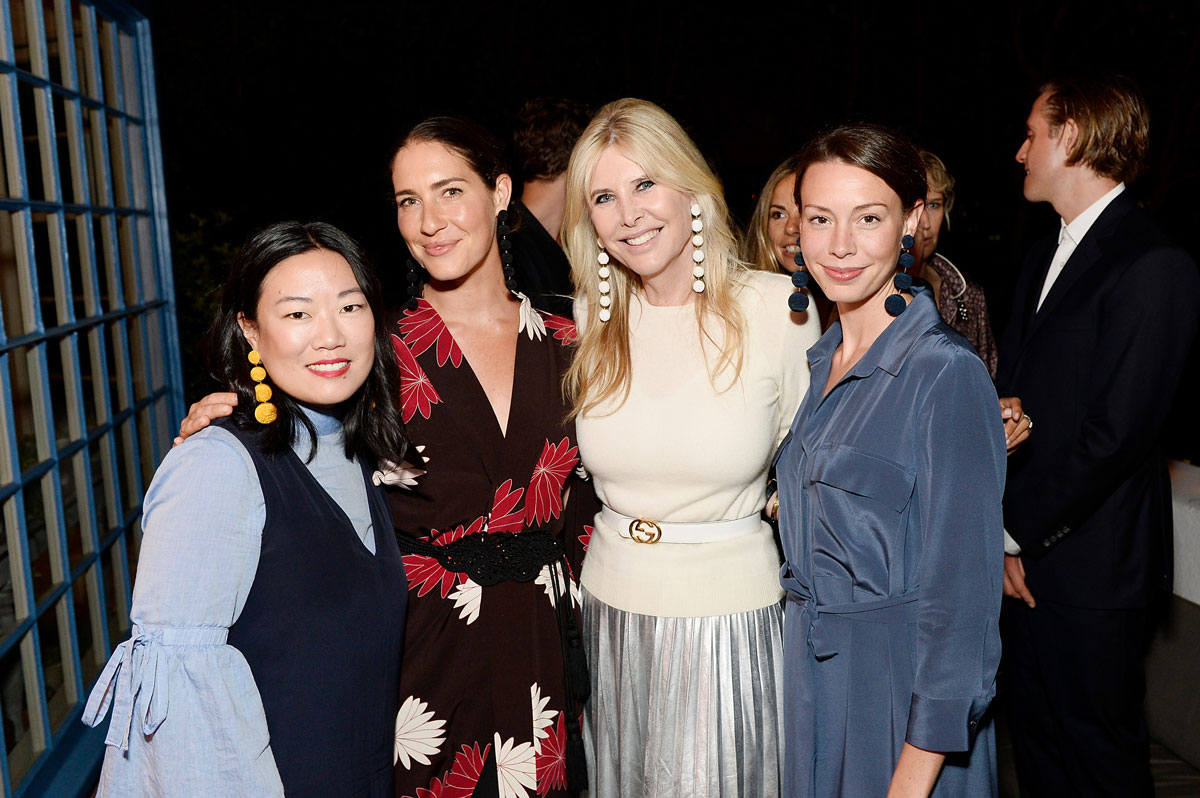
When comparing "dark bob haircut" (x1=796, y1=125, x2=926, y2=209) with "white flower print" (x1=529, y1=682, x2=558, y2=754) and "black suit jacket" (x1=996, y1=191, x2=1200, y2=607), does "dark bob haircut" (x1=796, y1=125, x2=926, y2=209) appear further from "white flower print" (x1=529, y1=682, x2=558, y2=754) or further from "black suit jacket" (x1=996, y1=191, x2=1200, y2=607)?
"white flower print" (x1=529, y1=682, x2=558, y2=754)

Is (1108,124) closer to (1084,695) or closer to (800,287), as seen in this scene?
(800,287)

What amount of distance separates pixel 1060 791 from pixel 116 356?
308 cm

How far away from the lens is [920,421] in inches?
57.9

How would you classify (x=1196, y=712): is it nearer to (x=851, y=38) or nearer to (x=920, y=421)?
(x=920, y=421)

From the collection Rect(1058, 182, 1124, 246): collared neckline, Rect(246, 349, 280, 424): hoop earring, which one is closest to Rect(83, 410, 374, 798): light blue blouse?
Rect(246, 349, 280, 424): hoop earring

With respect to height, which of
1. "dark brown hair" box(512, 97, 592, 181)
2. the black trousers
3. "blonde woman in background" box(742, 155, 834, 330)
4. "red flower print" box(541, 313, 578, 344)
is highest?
"dark brown hair" box(512, 97, 592, 181)

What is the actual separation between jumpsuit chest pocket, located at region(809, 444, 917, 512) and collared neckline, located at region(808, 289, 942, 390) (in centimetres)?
14

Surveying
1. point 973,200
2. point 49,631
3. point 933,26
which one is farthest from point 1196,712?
point 933,26

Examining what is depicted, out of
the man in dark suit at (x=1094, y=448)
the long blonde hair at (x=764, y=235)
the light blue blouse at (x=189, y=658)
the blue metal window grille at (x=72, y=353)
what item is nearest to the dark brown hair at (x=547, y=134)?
the long blonde hair at (x=764, y=235)

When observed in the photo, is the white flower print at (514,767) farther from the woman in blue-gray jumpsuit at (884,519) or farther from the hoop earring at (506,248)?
the hoop earring at (506,248)

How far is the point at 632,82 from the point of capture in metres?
7.70

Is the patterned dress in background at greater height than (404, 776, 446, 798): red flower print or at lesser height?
greater

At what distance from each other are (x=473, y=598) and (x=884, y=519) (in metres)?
0.86

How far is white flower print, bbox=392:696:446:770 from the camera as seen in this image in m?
1.88
